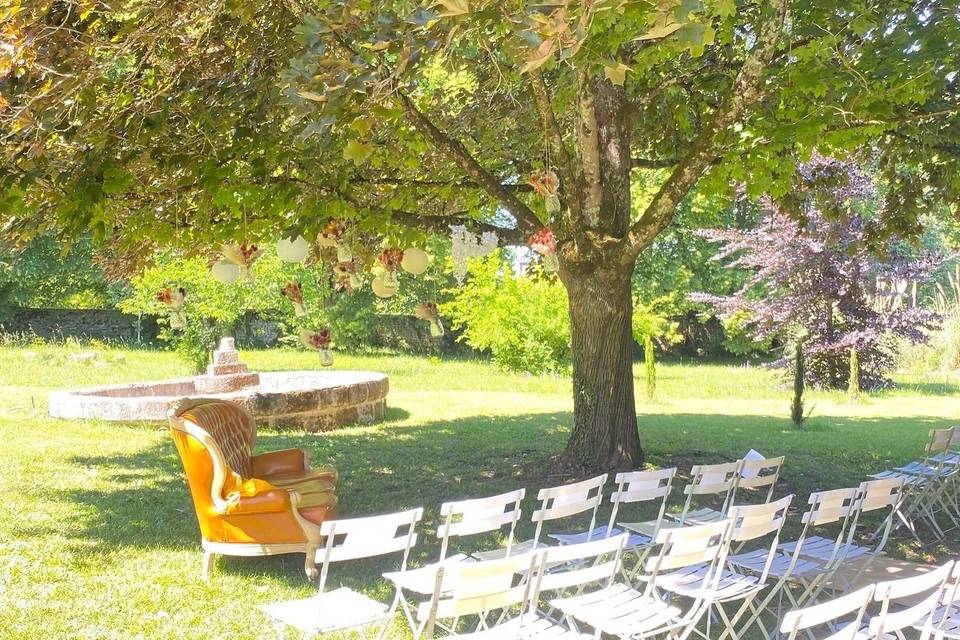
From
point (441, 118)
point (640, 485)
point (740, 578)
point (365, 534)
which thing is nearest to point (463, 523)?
point (365, 534)

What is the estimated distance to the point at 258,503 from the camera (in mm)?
5695

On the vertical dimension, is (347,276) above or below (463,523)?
above

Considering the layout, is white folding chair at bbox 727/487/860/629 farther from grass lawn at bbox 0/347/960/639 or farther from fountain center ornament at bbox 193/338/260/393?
fountain center ornament at bbox 193/338/260/393

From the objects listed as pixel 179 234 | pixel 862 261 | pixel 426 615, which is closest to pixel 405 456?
pixel 179 234

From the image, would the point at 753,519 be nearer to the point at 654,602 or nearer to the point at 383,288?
the point at 654,602

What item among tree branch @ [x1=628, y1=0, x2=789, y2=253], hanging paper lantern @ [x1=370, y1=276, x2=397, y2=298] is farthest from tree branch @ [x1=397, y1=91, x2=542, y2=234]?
hanging paper lantern @ [x1=370, y1=276, x2=397, y2=298]

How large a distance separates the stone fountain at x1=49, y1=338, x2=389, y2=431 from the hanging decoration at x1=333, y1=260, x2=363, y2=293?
4.46 m

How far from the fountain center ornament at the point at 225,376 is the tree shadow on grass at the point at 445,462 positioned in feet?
7.69

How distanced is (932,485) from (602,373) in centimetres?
284

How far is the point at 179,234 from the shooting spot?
7.13 metres

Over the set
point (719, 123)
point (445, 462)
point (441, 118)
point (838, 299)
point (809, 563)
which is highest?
point (441, 118)

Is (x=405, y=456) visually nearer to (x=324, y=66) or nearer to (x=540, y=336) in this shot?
(x=324, y=66)

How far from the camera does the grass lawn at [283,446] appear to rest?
17.1 ft

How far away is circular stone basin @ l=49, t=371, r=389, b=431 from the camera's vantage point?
1177 cm
